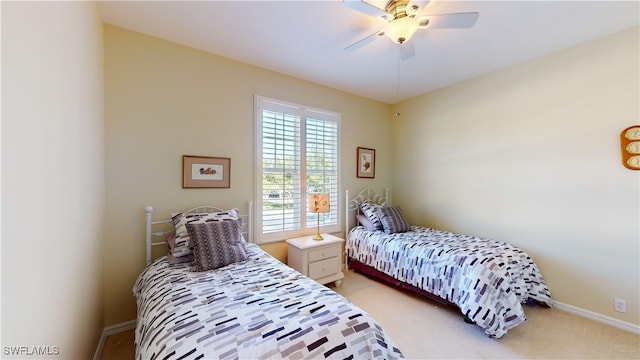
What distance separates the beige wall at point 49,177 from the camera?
813mm

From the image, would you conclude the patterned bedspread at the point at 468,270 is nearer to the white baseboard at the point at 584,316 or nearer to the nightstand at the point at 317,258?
the white baseboard at the point at 584,316

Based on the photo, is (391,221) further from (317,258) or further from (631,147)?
(631,147)

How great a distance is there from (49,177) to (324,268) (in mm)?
2569

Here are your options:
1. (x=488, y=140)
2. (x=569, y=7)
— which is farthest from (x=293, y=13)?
(x=488, y=140)

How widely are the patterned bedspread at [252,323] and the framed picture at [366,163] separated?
2550mm

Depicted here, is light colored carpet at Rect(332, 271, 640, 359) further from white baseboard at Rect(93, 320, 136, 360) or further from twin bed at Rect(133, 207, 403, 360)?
white baseboard at Rect(93, 320, 136, 360)

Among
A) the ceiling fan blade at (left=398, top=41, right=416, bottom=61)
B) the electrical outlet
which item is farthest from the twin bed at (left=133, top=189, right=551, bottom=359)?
the ceiling fan blade at (left=398, top=41, right=416, bottom=61)

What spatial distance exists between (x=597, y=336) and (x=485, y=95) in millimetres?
2753

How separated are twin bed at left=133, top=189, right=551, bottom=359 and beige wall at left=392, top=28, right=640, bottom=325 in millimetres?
385

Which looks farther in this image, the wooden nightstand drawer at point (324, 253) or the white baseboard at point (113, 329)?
the wooden nightstand drawer at point (324, 253)

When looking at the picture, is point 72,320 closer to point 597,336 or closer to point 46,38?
point 46,38

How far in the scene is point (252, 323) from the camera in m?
1.23

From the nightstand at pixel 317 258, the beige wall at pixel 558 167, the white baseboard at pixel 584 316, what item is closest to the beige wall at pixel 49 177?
the white baseboard at pixel 584 316

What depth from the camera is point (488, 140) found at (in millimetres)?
3230
